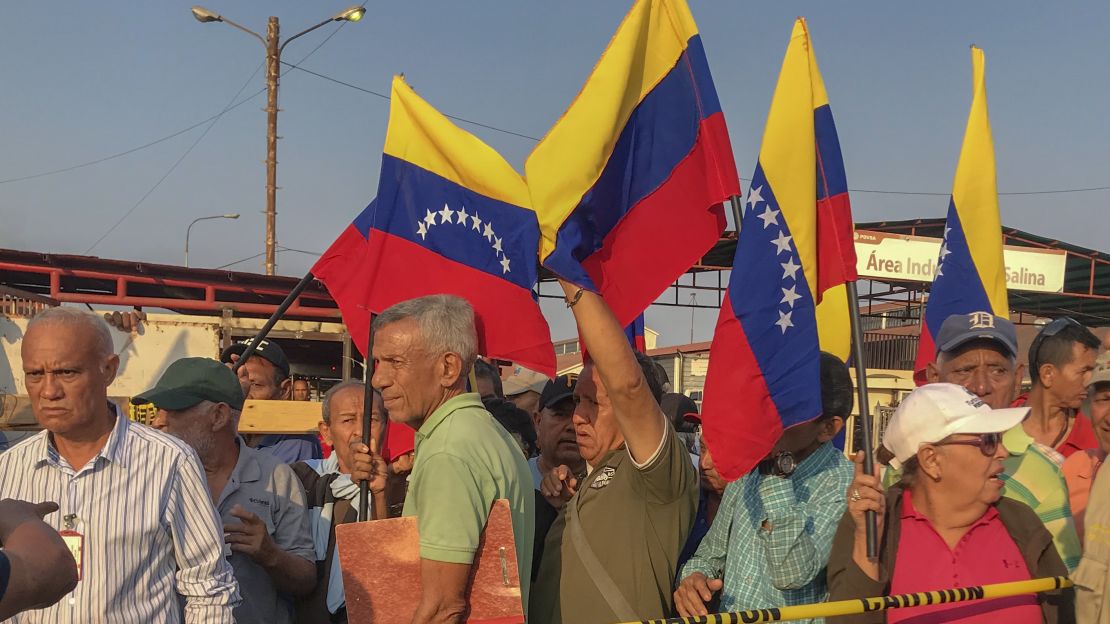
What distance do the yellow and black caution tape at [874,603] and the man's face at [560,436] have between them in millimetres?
1428

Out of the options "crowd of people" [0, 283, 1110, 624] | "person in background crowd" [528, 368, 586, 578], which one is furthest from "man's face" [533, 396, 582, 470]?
"crowd of people" [0, 283, 1110, 624]

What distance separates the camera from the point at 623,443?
3336mm

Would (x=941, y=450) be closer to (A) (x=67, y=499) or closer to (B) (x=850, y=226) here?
(B) (x=850, y=226)

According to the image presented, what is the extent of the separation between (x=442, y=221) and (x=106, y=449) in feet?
6.38

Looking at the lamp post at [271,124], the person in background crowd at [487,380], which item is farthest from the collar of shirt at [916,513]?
the lamp post at [271,124]

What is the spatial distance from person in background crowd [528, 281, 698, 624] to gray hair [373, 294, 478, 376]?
329 mm

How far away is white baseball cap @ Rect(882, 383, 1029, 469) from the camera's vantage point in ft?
9.95

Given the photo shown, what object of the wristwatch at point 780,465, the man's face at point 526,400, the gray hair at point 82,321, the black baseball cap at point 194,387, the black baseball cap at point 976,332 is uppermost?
the black baseball cap at point 976,332

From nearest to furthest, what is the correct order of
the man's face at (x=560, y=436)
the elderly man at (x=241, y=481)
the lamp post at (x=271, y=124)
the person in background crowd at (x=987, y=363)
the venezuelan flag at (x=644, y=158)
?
the venezuelan flag at (x=644, y=158) → the person in background crowd at (x=987, y=363) → the elderly man at (x=241, y=481) → the man's face at (x=560, y=436) → the lamp post at (x=271, y=124)

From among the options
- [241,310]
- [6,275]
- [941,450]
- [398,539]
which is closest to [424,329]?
[398,539]

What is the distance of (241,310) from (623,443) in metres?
14.5

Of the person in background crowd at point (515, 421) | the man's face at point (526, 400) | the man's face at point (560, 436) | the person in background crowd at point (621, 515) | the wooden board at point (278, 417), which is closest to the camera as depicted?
the person in background crowd at point (621, 515)

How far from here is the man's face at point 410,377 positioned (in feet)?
9.88

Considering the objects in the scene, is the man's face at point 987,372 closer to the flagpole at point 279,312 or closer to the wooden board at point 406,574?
the wooden board at point 406,574
